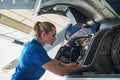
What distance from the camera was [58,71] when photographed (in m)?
1.80

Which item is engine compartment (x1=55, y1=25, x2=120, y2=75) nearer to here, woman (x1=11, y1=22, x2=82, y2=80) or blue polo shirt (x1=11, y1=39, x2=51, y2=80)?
woman (x1=11, y1=22, x2=82, y2=80)

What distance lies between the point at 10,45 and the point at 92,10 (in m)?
5.46

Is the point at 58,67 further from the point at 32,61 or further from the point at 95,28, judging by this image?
the point at 95,28

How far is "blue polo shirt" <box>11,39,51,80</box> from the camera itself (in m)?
1.82

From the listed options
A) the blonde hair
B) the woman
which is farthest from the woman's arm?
the blonde hair

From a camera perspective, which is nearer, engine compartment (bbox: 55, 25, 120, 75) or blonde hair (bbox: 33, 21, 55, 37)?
engine compartment (bbox: 55, 25, 120, 75)

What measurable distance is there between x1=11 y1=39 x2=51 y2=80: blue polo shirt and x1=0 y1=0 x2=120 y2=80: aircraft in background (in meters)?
0.24

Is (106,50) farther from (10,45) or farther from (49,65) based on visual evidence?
(10,45)

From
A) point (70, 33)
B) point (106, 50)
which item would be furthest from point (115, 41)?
point (70, 33)

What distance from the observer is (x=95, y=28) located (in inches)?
85.4

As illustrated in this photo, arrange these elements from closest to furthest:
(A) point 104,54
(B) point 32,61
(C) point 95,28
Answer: (A) point 104,54 → (B) point 32,61 → (C) point 95,28

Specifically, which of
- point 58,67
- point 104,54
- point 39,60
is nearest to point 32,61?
point 39,60

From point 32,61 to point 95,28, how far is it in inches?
25.6

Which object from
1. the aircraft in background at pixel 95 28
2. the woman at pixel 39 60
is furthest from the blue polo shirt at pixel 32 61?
the aircraft in background at pixel 95 28
